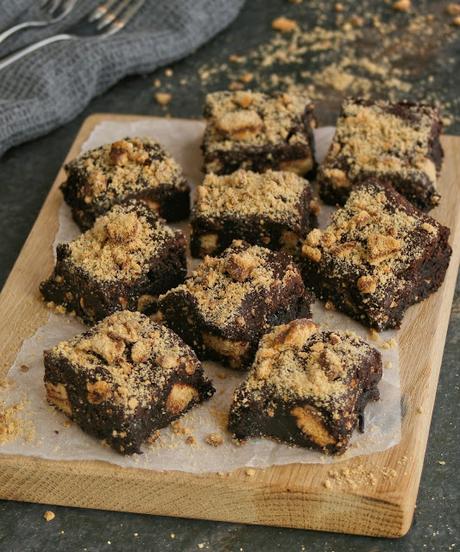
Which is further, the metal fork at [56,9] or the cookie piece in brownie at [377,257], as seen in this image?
the metal fork at [56,9]

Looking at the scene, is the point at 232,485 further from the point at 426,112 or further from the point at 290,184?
the point at 426,112

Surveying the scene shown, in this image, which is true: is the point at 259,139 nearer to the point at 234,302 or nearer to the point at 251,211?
the point at 251,211

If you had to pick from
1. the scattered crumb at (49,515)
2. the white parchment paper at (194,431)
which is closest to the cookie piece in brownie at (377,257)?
the white parchment paper at (194,431)

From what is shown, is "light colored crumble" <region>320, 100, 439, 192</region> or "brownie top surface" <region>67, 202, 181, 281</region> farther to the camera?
"light colored crumble" <region>320, 100, 439, 192</region>

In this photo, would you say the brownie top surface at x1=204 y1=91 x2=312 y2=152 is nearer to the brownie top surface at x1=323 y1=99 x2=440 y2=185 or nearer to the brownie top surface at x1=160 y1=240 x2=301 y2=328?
the brownie top surface at x1=323 y1=99 x2=440 y2=185

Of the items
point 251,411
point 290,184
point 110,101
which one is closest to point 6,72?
point 110,101

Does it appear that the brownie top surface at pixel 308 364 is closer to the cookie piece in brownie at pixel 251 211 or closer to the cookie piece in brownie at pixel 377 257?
the cookie piece in brownie at pixel 377 257

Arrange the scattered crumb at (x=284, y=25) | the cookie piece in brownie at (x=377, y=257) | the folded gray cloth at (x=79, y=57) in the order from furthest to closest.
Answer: the scattered crumb at (x=284, y=25)
the folded gray cloth at (x=79, y=57)
the cookie piece in brownie at (x=377, y=257)

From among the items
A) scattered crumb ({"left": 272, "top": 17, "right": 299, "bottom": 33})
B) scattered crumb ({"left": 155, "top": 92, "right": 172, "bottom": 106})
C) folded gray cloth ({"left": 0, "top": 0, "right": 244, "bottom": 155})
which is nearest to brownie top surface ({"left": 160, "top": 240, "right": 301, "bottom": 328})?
folded gray cloth ({"left": 0, "top": 0, "right": 244, "bottom": 155})
